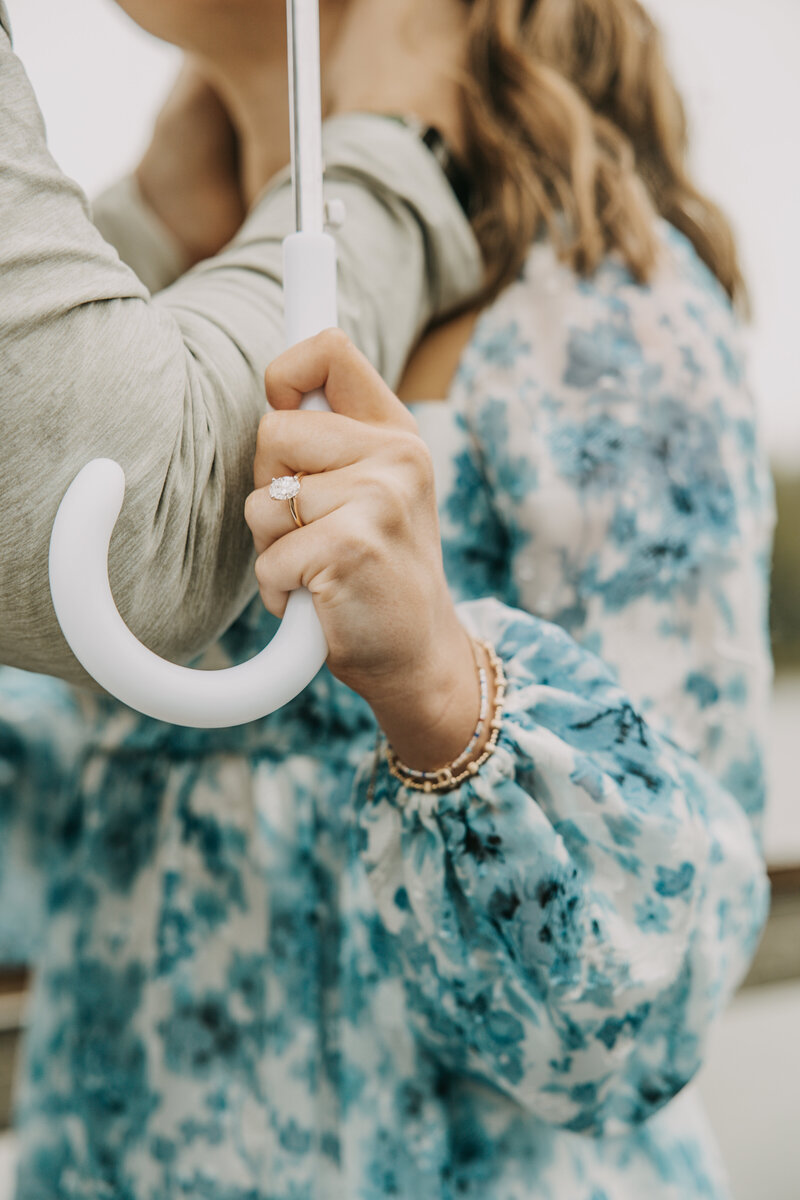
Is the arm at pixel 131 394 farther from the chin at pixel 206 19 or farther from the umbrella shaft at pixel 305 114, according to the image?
the chin at pixel 206 19

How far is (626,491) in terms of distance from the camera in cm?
43

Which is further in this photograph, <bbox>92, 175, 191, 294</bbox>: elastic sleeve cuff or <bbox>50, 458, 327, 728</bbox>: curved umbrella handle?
<bbox>92, 175, 191, 294</bbox>: elastic sleeve cuff

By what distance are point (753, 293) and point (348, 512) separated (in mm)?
582

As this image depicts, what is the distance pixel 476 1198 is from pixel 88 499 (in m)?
0.39

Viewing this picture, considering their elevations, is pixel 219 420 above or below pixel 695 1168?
above

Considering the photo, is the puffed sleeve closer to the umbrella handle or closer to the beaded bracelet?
the beaded bracelet

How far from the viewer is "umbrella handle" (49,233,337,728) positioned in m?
0.22

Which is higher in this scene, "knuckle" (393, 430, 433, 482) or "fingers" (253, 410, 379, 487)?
"fingers" (253, 410, 379, 487)

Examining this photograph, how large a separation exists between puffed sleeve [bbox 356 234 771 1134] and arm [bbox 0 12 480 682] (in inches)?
4.5

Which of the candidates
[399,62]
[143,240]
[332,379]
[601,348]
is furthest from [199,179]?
[332,379]

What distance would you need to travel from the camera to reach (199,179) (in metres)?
0.68

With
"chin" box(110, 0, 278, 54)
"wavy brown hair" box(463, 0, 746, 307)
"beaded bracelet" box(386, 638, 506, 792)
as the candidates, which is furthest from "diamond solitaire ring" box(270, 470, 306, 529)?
"chin" box(110, 0, 278, 54)

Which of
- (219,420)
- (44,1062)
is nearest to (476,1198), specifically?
(44,1062)

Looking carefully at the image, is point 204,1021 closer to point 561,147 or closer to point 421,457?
point 421,457
